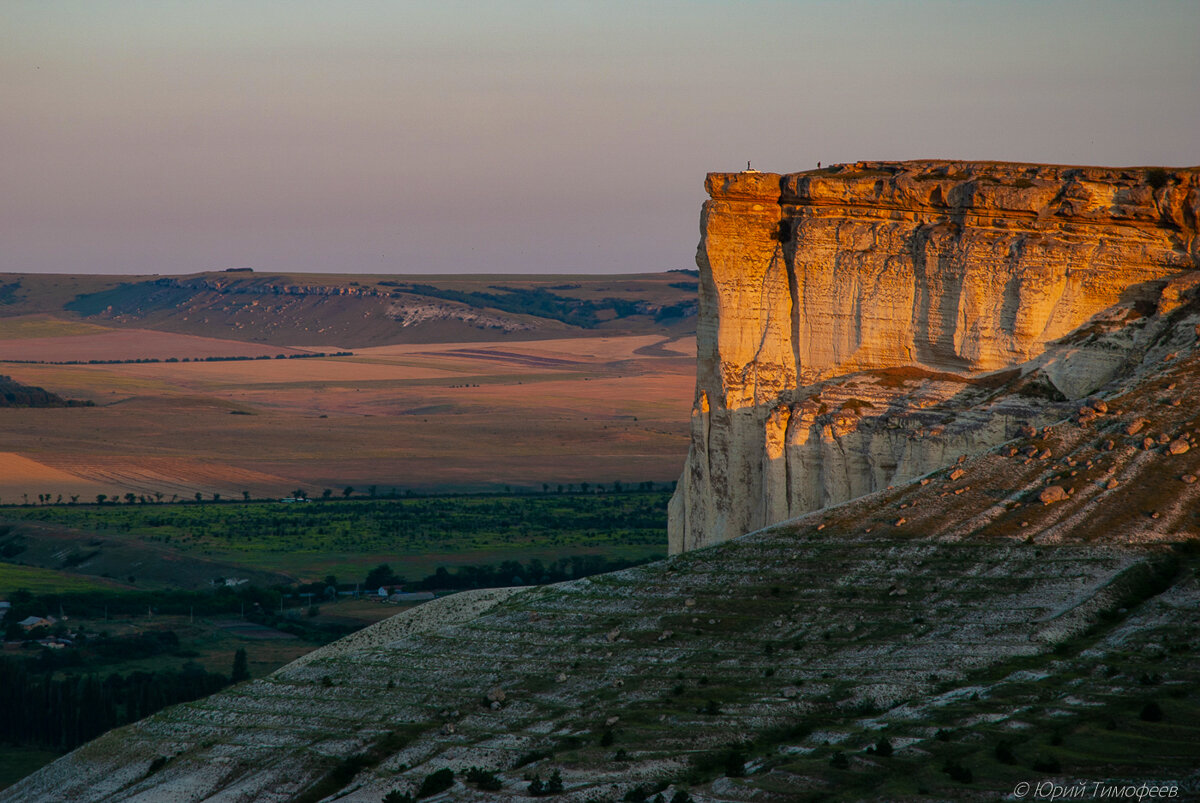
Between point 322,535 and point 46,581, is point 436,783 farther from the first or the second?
point 322,535

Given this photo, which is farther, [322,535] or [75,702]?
[322,535]

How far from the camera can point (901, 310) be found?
57.8 m

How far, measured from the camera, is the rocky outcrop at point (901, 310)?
5406 cm

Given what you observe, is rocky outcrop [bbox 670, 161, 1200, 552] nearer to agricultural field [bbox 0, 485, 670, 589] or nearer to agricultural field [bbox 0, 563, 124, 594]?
agricultural field [bbox 0, 485, 670, 589]

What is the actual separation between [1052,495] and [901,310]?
41.9ft

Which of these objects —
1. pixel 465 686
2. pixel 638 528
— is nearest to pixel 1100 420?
pixel 465 686

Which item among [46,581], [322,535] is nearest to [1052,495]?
[46,581]

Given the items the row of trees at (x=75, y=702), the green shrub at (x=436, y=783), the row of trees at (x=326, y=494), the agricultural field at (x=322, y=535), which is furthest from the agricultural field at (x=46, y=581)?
the green shrub at (x=436, y=783)

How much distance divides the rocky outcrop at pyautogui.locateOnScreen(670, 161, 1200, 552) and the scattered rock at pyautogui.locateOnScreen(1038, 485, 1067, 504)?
19.9 ft

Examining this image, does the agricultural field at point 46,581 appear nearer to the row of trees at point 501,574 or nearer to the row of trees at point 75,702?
the row of trees at point 501,574

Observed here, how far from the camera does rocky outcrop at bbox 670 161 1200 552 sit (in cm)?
5406

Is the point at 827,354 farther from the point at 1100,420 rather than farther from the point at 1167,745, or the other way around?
the point at 1167,745

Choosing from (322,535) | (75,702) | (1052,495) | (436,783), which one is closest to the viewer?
(436,783)

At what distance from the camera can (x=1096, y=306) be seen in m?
54.9
